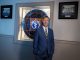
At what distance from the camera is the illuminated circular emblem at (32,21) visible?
3964mm

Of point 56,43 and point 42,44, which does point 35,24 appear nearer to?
point 56,43

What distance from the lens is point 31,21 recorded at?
405 cm

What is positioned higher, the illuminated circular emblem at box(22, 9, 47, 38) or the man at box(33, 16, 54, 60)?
the illuminated circular emblem at box(22, 9, 47, 38)

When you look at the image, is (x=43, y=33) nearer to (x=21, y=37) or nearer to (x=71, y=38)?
(x=71, y=38)

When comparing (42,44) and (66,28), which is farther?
(66,28)

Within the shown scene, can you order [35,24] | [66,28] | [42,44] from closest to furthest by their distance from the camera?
[42,44]
[66,28]
[35,24]

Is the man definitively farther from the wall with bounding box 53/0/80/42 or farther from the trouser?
A: the wall with bounding box 53/0/80/42

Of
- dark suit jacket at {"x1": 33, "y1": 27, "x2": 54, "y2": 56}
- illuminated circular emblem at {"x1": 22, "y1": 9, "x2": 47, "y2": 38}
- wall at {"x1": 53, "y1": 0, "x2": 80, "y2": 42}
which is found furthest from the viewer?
illuminated circular emblem at {"x1": 22, "y1": 9, "x2": 47, "y2": 38}

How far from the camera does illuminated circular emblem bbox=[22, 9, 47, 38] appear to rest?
13.0 ft

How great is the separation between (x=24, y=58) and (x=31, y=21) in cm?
86

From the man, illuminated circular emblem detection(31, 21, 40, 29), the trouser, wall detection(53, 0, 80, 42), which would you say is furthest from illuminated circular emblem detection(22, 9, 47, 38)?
the trouser

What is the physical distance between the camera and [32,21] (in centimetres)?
404

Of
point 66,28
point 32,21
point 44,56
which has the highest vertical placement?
point 32,21

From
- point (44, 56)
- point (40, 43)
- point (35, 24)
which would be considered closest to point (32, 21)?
point (35, 24)
